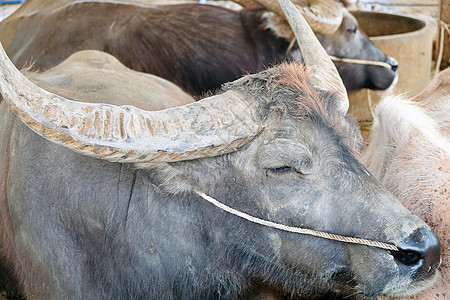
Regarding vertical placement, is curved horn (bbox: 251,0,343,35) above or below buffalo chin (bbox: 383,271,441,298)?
below

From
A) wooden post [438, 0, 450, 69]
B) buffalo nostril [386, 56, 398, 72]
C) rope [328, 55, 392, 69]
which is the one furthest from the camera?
wooden post [438, 0, 450, 69]

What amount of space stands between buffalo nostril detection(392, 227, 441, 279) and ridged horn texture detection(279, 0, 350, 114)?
0.59 metres

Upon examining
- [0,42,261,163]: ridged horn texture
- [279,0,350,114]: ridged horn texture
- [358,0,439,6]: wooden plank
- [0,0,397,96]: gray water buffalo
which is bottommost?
[358,0,439,6]: wooden plank

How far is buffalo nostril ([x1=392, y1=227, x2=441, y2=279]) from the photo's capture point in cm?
211

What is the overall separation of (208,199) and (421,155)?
3.64ft

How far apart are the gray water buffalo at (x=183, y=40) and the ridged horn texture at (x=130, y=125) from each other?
2.47 m

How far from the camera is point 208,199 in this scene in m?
2.29

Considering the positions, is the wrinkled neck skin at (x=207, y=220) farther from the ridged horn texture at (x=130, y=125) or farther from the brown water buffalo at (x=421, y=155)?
the brown water buffalo at (x=421, y=155)

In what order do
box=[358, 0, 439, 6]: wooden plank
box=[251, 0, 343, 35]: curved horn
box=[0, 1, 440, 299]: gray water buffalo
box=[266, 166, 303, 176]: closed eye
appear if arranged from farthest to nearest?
box=[358, 0, 439, 6]: wooden plank < box=[251, 0, 343, 35]: curved horn < box=[266, 166, 303, 176]: closed eye < box=[0, 1, 440, 299]: gray water buffalo

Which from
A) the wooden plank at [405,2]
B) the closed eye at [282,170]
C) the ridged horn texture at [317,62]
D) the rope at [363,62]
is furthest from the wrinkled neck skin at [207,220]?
the wooden plank at [405,2]

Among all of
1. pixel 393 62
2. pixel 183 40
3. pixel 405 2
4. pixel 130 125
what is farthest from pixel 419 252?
pixel 405 2

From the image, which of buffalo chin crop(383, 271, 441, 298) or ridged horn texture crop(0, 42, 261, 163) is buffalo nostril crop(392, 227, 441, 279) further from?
ridged horn texture crop(0, 42, 261, 163)

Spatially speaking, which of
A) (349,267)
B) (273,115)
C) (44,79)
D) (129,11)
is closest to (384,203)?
(349,267)

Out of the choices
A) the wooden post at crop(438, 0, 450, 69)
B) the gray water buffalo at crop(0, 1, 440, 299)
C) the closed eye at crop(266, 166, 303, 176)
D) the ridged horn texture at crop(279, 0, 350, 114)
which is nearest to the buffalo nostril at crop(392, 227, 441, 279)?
the gray water buffalo at crop(0, 1, 440, 299)
